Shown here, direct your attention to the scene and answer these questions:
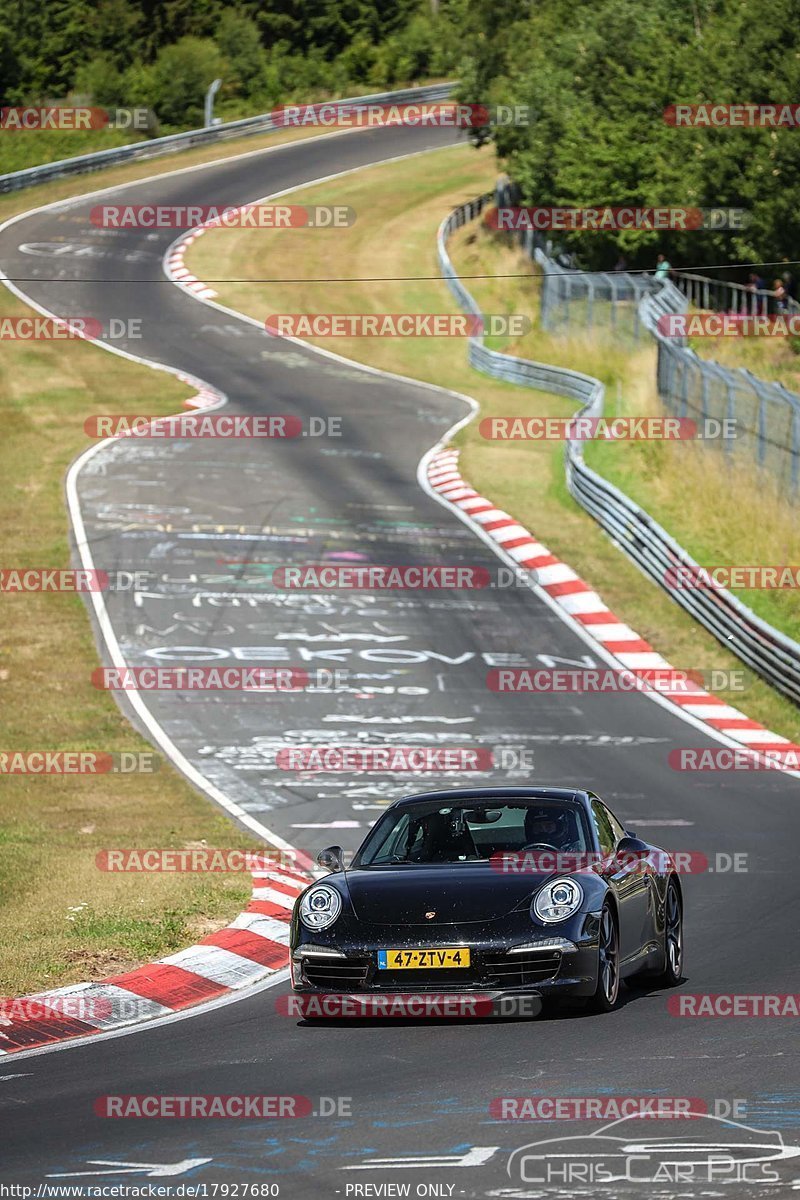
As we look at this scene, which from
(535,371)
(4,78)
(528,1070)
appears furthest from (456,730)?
(4,78)

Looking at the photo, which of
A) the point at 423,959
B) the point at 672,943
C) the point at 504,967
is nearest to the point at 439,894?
the point at 423,959

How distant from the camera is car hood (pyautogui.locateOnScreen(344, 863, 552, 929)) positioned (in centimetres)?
980

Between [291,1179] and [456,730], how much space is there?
50.4ft

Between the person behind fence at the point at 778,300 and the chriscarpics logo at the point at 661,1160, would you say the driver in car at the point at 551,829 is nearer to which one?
the chriscarpics logo at the point at 661,1160

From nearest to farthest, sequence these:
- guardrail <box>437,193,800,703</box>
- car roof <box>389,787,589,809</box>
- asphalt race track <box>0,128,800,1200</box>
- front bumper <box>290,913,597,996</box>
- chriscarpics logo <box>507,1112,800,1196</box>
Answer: chriscarpics logo <box>507,1112,800,1196</box>, asphalt race track <box>0,128,800,1200</box>, front bumper <box>290,913,597,996</box>, car roof <box>389,787,589,809</box>, guardrail <box>437,193,800,703</box>

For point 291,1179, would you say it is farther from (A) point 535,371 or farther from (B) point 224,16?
(B) point 224,16

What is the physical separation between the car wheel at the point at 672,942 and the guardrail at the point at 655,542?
38.3 ft

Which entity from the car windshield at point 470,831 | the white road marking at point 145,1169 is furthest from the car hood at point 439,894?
the white road marking at point 145,1169

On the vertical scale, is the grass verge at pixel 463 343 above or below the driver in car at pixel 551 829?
below

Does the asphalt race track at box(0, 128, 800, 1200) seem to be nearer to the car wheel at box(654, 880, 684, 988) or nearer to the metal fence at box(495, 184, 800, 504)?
the car wheel at box(654, 880, 684, 988)

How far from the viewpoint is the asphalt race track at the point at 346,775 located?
733cm

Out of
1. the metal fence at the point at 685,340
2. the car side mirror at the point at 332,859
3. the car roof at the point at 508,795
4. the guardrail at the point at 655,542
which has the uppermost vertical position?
the car roof at the point at 508,795

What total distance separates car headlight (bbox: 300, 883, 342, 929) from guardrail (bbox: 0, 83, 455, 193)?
57.5 meters

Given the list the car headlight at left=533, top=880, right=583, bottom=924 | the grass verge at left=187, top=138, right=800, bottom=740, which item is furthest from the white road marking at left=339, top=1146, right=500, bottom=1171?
the grass verge at left=187, top=138, right=800, bottom=740
